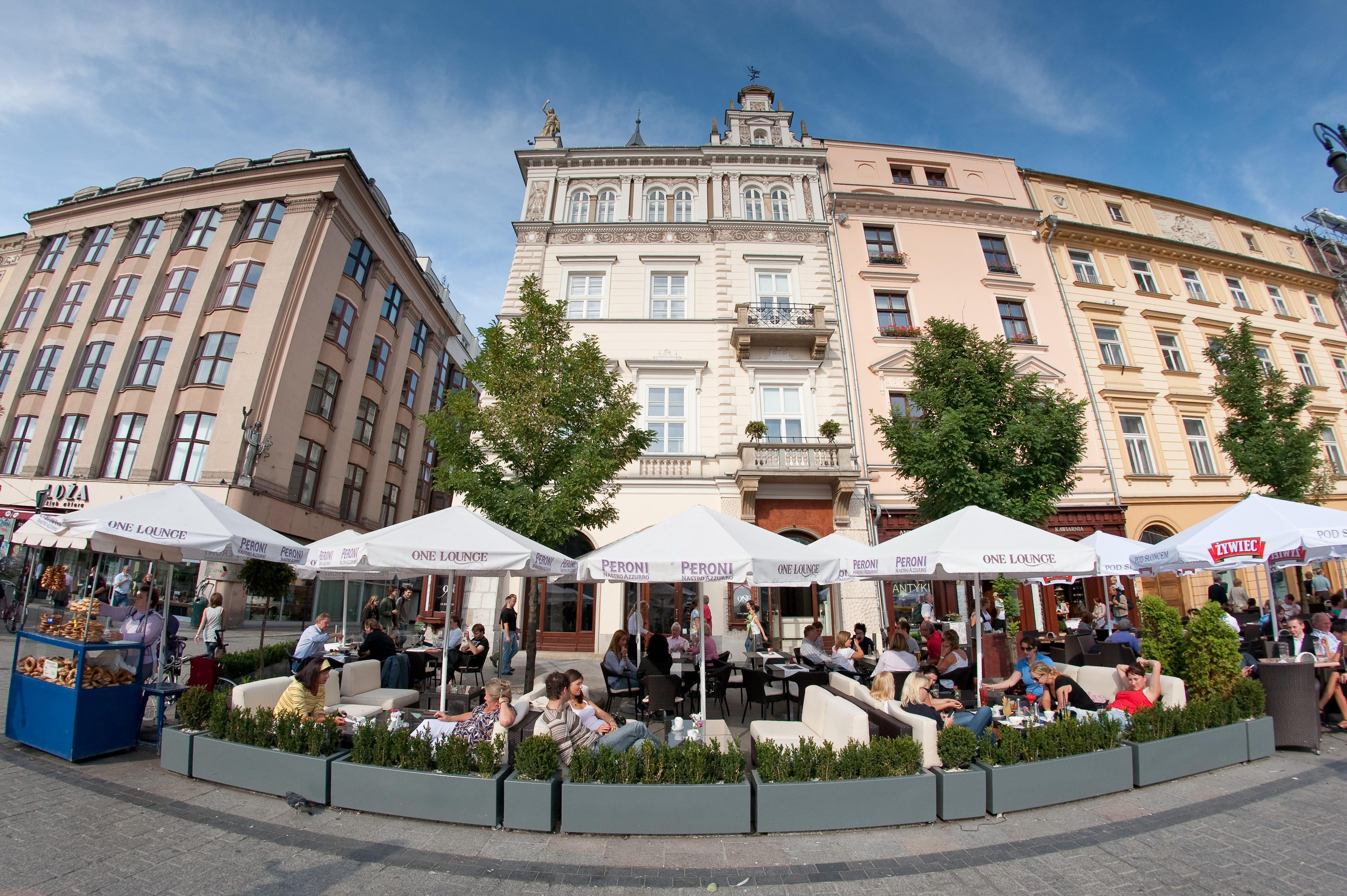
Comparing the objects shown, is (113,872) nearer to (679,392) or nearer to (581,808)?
(581,808)

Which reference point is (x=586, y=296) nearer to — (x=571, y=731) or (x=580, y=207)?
(x=580, y=207)

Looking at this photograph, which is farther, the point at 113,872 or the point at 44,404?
the point at 44,404

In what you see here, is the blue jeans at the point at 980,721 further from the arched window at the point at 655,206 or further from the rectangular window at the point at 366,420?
the rectangular window at the point at 366,420

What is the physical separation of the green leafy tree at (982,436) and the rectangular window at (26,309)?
3933 cm

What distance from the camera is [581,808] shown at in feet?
16.0

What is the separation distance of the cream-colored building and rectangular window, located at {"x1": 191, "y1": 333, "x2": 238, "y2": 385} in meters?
0.06

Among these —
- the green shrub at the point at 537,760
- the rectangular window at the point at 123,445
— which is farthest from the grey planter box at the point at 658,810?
the rectangular window at the point at 123,445

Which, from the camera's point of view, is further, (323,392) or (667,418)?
(323,392)

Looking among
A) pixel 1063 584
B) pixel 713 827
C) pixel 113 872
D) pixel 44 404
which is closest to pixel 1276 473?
pixel 1063 584

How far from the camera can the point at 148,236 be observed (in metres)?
26.4

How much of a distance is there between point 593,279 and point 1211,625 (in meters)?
18.5

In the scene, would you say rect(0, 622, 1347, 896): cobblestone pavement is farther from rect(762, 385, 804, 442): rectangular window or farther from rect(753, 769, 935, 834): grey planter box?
rect(762, 385, 804, 442): rectangular window

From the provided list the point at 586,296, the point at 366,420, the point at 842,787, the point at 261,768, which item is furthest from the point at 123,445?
the point at 842,787

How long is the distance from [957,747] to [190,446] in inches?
1051
